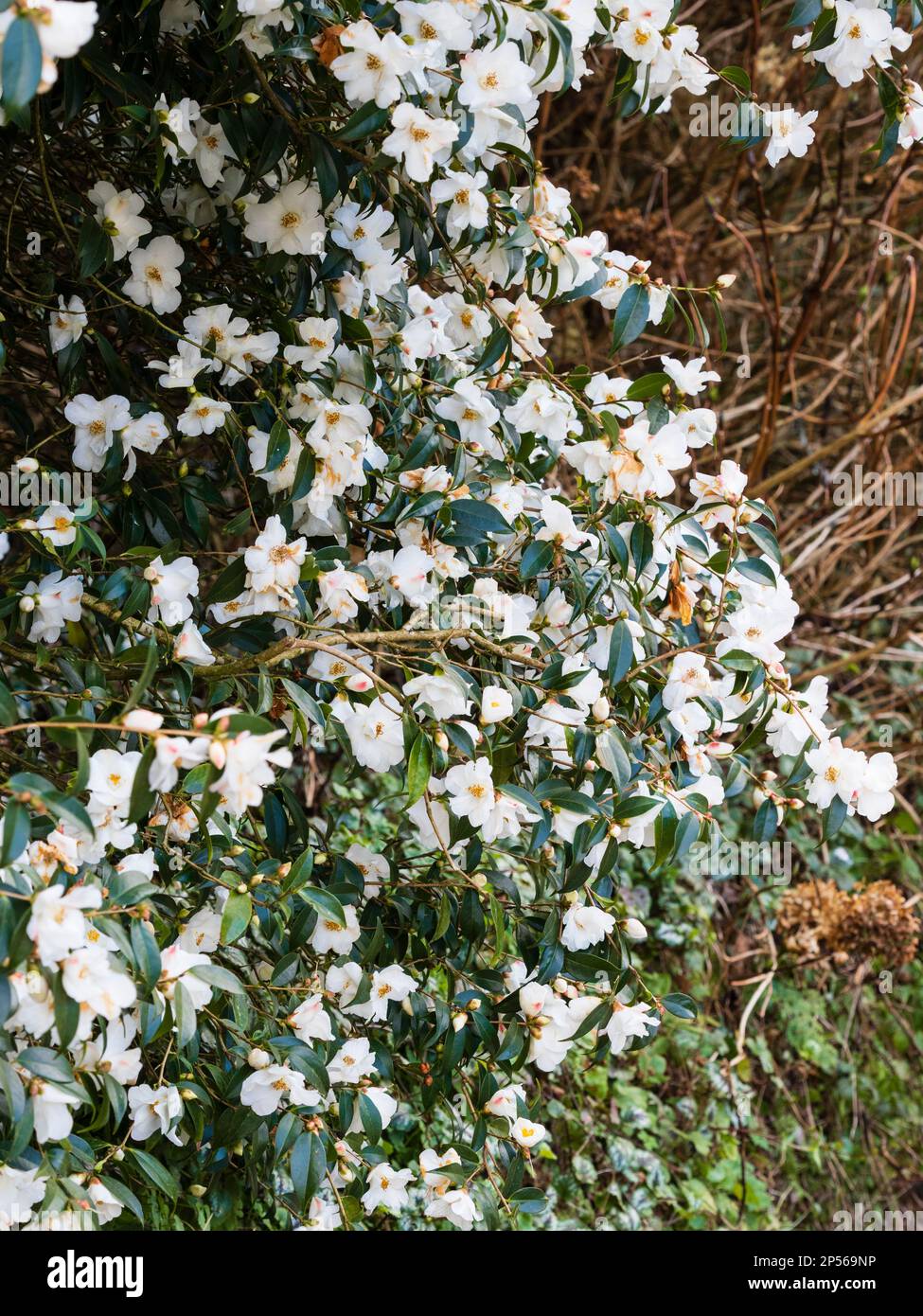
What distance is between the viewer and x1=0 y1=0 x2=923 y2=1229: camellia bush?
3.99 feet

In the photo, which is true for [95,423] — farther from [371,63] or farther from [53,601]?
[371,63]

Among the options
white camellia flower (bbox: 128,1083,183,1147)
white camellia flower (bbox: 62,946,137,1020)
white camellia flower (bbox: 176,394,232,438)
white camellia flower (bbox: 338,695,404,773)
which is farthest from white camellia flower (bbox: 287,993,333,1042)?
white camellia flower (bbox: 176,394,232,438)

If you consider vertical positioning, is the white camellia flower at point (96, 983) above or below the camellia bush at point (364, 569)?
below

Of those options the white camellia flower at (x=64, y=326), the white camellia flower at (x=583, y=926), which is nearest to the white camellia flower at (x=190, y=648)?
the white camellia flower at (x=64, y=326)

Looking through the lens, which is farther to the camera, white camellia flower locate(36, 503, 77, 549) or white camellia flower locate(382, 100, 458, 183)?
white camellia flower locate(36, 503, 77, 549)

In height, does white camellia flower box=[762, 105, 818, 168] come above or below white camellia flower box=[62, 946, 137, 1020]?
above

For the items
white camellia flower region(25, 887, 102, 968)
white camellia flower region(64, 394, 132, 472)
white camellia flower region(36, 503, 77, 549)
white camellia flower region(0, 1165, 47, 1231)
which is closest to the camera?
white camellia flower region(25, 887, 102, 968)

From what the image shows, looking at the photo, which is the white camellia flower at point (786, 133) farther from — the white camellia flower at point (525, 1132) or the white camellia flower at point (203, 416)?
the white camellia flower at point (525, 1132)

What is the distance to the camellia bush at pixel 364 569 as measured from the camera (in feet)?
3.99

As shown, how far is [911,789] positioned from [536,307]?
2.60 metres

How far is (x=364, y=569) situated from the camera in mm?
1427

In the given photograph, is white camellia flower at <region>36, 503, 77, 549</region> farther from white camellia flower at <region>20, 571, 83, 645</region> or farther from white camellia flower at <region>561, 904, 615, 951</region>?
white camellia flower at <region>561, 904, 615, 951</region>

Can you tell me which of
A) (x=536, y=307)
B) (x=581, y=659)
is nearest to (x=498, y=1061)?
(x=581, y=659)
